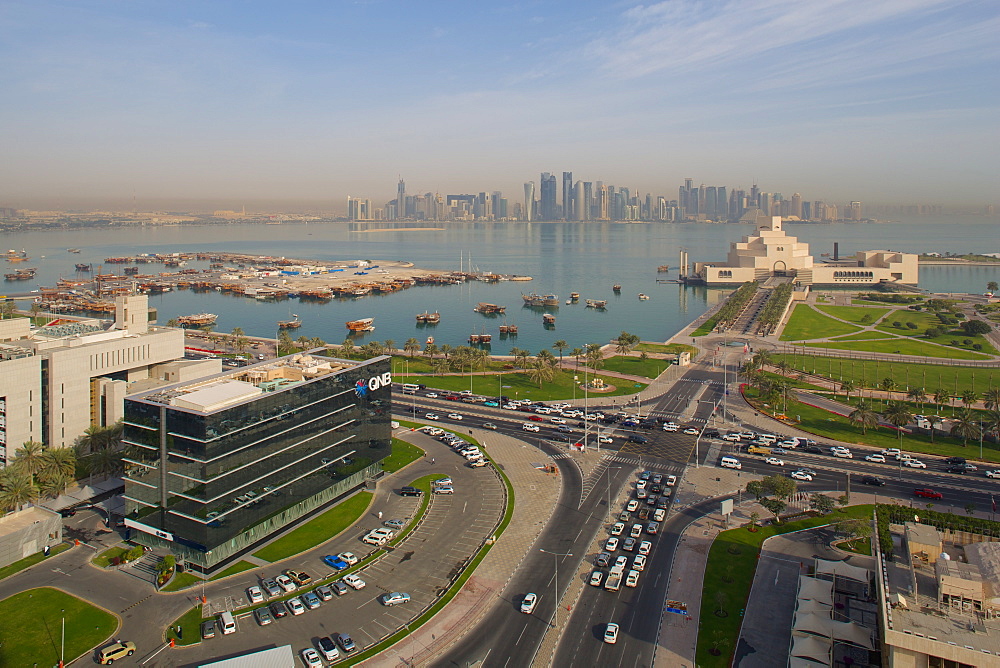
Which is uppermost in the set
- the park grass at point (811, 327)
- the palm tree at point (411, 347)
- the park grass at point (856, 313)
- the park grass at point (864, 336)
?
the park grass at point (856, 313)

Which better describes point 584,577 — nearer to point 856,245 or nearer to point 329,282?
point 329,282

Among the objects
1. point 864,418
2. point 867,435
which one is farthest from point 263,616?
point 864,418

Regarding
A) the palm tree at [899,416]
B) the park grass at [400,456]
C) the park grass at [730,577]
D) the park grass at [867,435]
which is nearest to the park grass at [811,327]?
the park grass at [867,435]

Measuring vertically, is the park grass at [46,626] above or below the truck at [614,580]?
below

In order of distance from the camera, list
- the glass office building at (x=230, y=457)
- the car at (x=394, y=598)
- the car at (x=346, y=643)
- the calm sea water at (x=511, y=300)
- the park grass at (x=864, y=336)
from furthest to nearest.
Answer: the calm sea water at (x=511, y=300) < the park grass at (x=864, y=336) < the glass office building at (x=230, y=457) < the car at (x=394, y=598) < the car at (x=346, y=643)

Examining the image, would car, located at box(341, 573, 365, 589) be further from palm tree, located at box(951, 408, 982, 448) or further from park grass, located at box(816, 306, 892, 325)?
park grass, located at box(816, 306, 892, 325)

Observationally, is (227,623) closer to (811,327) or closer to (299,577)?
(299,577)

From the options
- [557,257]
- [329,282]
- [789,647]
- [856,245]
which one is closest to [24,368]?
[789,647]

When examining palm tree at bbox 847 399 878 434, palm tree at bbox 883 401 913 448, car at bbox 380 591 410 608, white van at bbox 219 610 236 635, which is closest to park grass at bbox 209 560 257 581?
white van at bbox 219 610 236 635

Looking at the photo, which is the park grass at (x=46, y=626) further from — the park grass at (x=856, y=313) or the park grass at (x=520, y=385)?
the park grass at (x=856, y=313)
